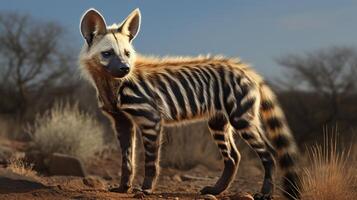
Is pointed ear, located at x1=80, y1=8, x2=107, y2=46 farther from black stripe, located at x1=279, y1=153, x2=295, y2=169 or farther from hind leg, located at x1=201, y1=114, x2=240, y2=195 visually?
black stripe, located at x1=279, y1=153, x2=295, y2=169

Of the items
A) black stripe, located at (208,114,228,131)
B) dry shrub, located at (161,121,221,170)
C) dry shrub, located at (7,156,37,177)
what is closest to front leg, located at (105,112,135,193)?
black stripe, located at (208,114,228,131)

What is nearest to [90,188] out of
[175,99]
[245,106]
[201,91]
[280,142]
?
[175,99]

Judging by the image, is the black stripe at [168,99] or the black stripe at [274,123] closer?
the black stripe at [168,99]

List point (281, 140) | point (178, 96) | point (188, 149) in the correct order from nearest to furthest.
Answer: point (178, 96), point (281, 140), point (188, 149)

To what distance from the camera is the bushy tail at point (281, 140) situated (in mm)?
7043

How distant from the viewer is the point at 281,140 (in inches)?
288

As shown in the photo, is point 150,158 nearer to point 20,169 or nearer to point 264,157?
point 264,157

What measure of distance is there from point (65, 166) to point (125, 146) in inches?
219

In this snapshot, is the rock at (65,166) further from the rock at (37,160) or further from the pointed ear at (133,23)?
the pointed ear at (133,23)

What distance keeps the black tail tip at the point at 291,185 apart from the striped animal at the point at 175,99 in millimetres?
13

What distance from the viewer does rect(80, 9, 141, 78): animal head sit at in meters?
6.41

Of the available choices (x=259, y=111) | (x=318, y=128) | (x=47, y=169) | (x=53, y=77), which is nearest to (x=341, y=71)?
(x=318, y=128)

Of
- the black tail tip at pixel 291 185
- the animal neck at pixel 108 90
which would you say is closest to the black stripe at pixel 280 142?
the black tail tip at pixel 291 185

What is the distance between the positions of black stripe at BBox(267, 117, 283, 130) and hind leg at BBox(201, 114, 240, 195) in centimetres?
52
